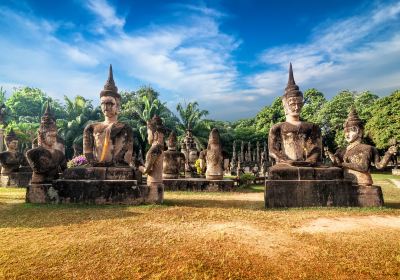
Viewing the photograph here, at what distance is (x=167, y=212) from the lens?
5676mm

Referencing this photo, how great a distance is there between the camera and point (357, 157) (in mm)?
7086

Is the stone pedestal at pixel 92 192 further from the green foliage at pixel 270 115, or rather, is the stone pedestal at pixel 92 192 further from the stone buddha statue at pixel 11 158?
the green foliage at pixel 270 115

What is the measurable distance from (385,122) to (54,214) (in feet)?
104

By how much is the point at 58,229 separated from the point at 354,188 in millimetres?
6663

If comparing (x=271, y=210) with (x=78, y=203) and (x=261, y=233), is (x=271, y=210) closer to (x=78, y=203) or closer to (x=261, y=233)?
(x=261, y=233)

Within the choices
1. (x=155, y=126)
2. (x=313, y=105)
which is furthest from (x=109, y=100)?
(x=313, y=105)

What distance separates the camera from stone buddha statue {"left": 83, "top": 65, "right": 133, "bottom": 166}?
751 centimetres

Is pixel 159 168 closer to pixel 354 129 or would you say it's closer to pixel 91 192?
pixel 91 192

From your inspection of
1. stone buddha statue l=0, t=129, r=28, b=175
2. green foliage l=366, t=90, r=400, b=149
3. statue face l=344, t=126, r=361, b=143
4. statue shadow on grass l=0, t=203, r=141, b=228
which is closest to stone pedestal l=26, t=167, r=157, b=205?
statue shadow on grass l=0, t=203, r=141, b=228

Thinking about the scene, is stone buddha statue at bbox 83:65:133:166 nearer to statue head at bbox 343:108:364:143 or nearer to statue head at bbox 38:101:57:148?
statue head at bbox 38:101:57:148

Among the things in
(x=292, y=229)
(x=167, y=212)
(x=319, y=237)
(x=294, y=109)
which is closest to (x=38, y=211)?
(x=167, y=212)

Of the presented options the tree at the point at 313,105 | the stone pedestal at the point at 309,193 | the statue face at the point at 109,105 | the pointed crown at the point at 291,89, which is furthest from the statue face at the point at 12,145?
the tree at the point at 313,105

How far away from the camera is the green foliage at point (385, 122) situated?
26438 mm

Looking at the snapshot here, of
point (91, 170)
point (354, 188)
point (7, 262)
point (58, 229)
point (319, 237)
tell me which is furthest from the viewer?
point (91, 170)
